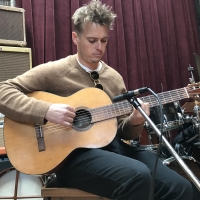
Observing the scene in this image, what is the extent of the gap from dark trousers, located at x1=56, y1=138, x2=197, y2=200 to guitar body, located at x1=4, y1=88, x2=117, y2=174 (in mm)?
56

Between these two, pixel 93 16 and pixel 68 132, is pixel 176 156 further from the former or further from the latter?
pixel 93 16

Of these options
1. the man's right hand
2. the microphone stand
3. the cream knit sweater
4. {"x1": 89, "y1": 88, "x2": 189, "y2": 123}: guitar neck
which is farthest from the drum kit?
the microphone stand

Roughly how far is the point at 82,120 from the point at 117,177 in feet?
1.24

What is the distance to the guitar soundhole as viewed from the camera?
1.32 meters

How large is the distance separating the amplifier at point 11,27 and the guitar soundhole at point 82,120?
112 centimetres

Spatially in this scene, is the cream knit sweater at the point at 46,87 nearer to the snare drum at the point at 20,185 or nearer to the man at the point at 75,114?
the man at the point at 75,114

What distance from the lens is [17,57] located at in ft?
7.02

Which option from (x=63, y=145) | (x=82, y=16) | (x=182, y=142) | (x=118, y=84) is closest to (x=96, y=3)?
(x=82, y=16)

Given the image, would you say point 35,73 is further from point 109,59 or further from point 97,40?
point 109,59

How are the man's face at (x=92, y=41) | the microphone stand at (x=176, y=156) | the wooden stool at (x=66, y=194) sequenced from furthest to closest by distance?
the man's face at (x=92, y=41)
the wooden stool at (x=66, y=194)
the microphone stand at (x=176, y=156)

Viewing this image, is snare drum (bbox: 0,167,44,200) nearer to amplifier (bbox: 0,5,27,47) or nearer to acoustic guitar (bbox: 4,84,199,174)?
acoustic guitar (bbox: 4,84,199,174)

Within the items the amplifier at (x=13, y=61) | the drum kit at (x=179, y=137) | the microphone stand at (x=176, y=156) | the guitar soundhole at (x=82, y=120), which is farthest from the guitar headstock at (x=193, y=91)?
the amplifier at (x=13, y=61)

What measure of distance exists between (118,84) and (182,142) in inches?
48.0

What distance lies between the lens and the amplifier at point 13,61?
2.07 meters
